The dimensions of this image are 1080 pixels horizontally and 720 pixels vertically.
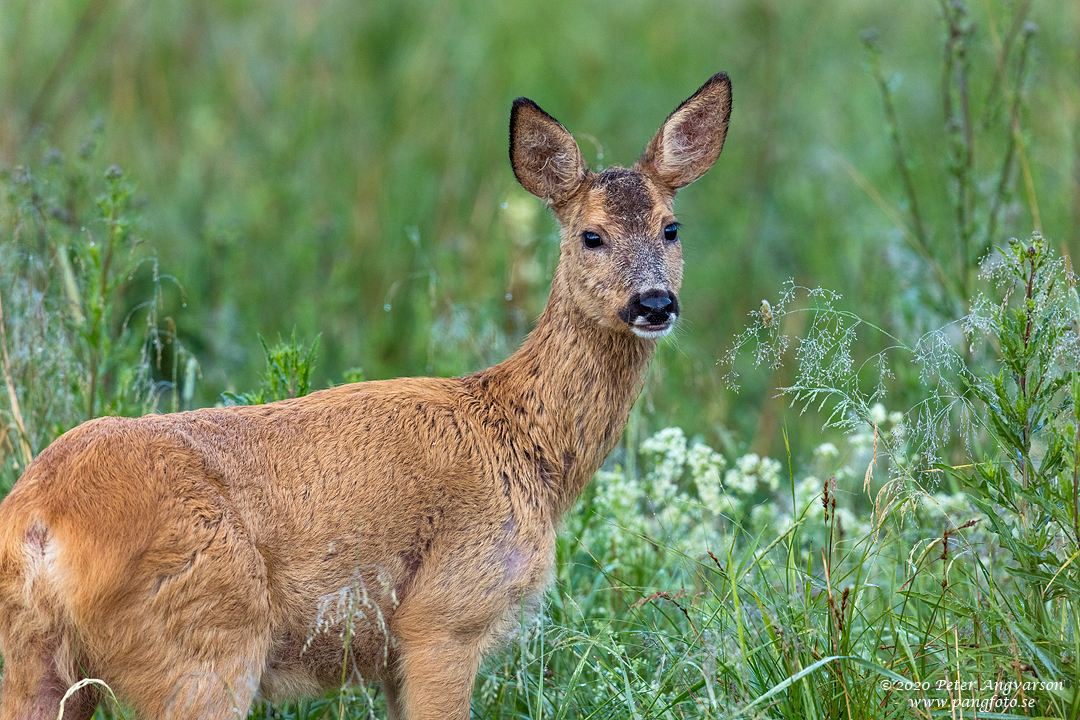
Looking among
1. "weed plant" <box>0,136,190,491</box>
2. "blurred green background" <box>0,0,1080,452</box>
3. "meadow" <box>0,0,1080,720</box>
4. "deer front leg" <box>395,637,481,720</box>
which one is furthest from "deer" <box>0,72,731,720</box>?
"blurred green background" <box>0,0,1080,452</box>

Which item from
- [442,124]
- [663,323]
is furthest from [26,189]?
[442,124]

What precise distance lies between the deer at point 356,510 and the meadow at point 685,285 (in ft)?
0.94

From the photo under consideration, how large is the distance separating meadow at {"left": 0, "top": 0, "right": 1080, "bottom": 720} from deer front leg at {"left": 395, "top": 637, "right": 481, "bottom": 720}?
214mm

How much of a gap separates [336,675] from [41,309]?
212cm

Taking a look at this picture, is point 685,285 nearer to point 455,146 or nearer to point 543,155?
point 455,146

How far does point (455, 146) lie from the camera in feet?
30.7

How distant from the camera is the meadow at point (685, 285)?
11.1ft

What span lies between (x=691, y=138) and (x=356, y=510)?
2100mm

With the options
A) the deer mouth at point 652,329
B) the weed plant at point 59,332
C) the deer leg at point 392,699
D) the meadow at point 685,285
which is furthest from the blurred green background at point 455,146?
the deer leg at point 392,699

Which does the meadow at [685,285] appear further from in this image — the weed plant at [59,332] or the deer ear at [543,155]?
the deer ear at [543,155]

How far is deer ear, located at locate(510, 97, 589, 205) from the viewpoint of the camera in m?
4.40

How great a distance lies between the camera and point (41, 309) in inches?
184

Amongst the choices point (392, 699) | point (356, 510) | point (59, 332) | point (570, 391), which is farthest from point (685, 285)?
point (356, 510)

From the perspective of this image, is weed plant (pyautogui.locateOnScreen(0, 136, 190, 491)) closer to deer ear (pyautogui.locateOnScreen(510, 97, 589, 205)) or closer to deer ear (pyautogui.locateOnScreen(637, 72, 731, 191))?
deer ear (pyautogui.locateOnScreen(510, 97, 589, 205))
